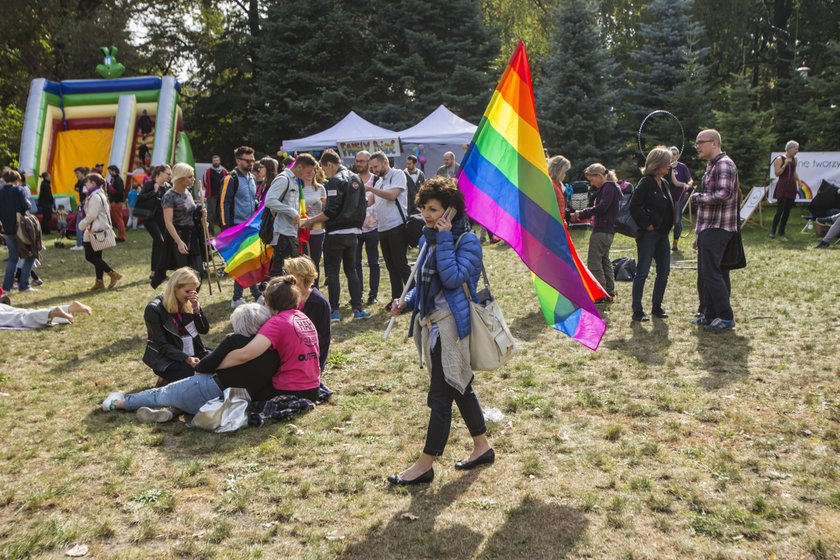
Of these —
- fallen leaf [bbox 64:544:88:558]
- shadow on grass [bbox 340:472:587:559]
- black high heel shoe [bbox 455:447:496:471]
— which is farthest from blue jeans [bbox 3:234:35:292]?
shadow on grass [bbox 340:472:587:559]

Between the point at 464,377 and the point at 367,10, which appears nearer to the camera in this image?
the point at 464,377

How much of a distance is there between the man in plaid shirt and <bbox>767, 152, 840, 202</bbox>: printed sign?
13.0 metres

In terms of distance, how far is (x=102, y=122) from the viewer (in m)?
23.4

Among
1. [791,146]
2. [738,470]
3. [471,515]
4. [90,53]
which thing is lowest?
[471,515]

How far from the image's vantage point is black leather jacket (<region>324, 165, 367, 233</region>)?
8094 mm

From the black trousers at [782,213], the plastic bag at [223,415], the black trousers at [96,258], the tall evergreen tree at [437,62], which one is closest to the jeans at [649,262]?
the plastic bag at [223,415]

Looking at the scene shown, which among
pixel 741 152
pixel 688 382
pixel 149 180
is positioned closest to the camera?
pixel 688 382

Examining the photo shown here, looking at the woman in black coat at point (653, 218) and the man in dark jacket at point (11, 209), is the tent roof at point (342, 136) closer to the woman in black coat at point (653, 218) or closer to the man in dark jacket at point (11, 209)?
the man in dark jacket at point (11, 209)

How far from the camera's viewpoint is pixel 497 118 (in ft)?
15.3

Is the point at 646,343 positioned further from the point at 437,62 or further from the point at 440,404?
the point at 437,62

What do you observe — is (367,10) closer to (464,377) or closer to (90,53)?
(90,53)

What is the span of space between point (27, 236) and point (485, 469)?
901 cm

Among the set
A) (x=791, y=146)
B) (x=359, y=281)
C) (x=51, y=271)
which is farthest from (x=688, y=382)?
(x=51, y=271)

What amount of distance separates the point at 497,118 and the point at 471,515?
244 cm
